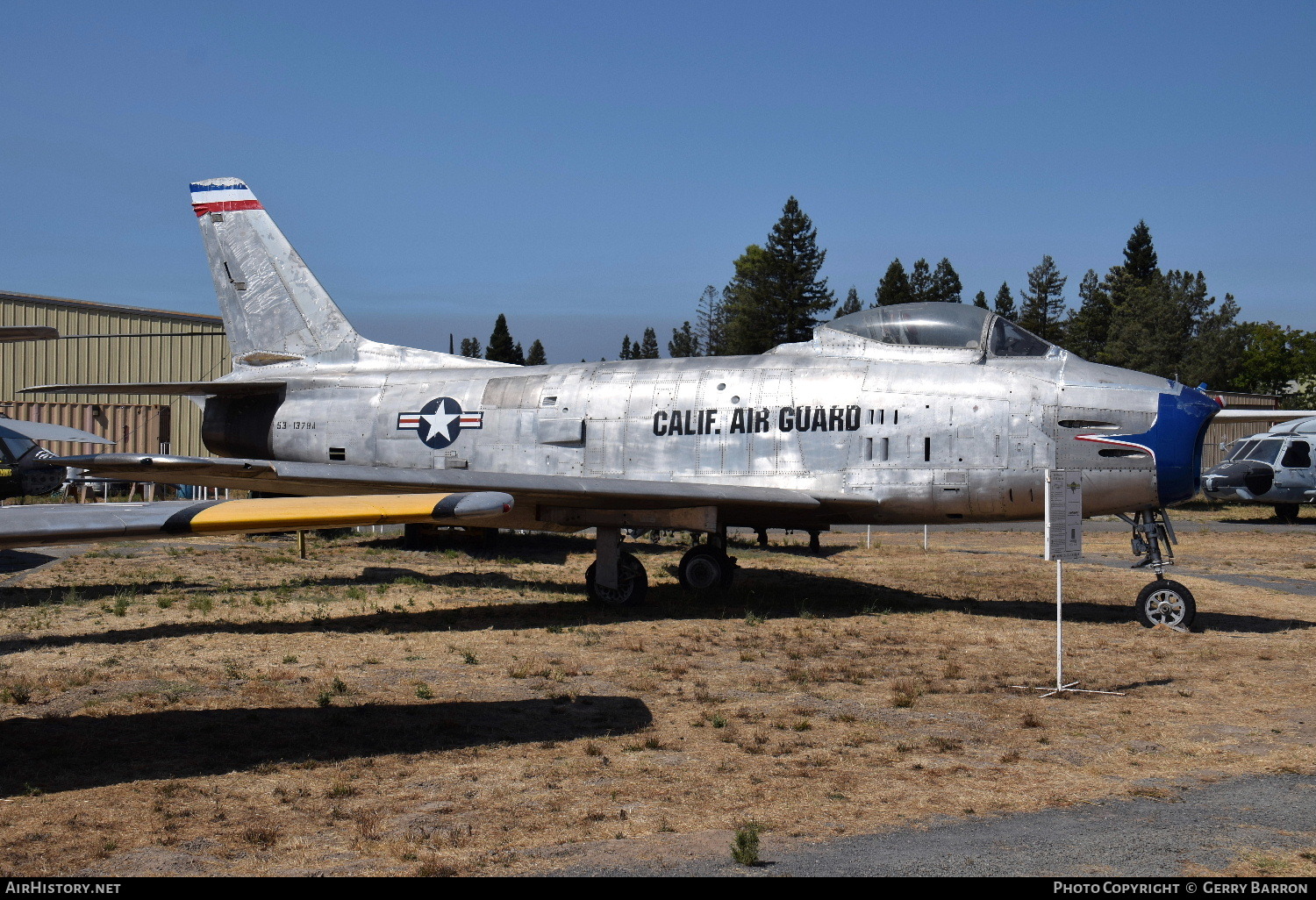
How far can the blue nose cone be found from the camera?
39.8ft

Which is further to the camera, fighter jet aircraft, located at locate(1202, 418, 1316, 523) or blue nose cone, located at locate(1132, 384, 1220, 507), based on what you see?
fighter jet aircraft, located at locate(1202, 418, 1316, 523)

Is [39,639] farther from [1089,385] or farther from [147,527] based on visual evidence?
[1089,385]

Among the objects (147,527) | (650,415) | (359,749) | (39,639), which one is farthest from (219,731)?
(650,415)

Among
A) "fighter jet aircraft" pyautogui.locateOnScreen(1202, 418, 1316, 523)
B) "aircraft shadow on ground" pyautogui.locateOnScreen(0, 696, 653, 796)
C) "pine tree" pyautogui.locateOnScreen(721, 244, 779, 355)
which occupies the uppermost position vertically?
"pine tree" pyautogui.locateOnScreen(721, 244, 779, 355)

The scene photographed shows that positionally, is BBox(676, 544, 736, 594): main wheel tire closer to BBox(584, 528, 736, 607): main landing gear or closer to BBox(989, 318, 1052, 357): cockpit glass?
BBox(584, 528, 736, 607): main landing gear

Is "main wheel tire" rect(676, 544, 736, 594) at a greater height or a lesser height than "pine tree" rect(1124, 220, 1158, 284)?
lesser

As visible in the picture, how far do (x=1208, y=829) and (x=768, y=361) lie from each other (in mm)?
9671

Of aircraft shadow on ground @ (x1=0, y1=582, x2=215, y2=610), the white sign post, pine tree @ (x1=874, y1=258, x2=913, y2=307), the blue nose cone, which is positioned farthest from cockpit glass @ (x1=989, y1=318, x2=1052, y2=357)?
pine tree @ (x1=874, y1=258, x2=913, y2=307)

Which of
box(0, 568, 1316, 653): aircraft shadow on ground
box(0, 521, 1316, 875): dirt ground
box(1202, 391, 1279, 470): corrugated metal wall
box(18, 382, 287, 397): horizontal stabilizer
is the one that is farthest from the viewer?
box(1202, 391, 1279, 470): corrugated metal wall

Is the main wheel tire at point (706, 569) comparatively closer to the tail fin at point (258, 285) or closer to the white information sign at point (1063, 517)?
the white information sign at point (1063, 517)

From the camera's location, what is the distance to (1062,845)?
530cm

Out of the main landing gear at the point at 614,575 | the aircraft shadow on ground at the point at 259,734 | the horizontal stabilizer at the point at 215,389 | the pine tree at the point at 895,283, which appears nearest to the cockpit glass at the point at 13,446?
the horizontal stabilizer at the point at 215,389

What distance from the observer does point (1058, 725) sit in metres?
7.93

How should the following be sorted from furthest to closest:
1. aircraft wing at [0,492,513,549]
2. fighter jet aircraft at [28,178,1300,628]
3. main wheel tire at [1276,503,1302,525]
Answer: main wheel tire at [1276,503,1302,525] < fighter jet aircraft at [28,178,1300,628] < aircraft wing at [0,492,513,549]
